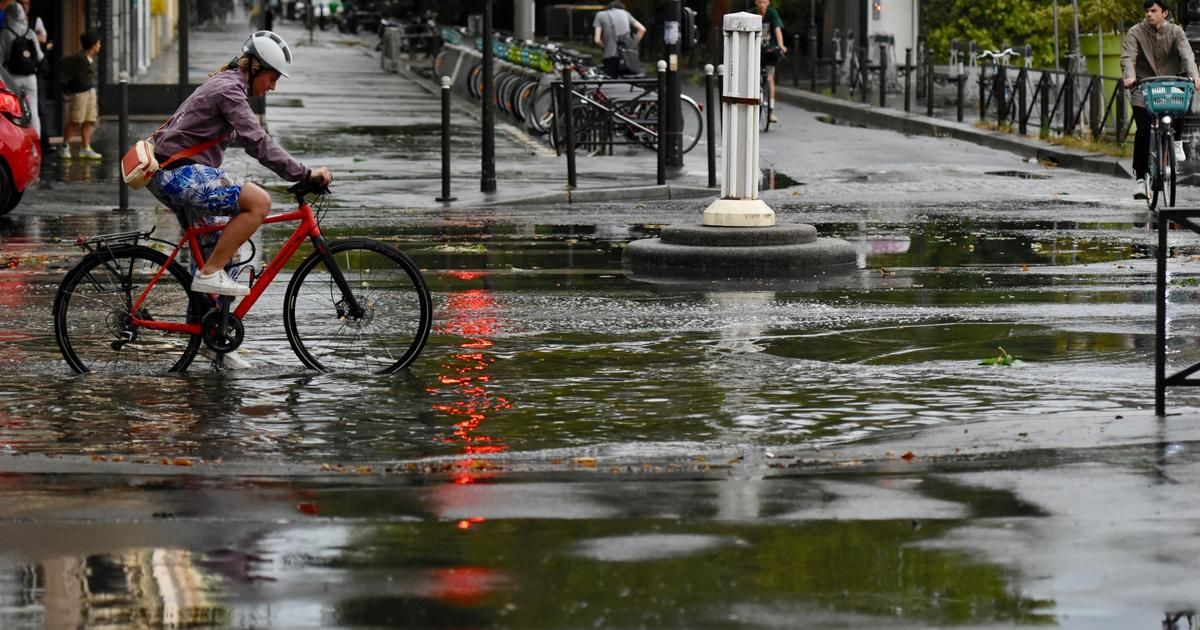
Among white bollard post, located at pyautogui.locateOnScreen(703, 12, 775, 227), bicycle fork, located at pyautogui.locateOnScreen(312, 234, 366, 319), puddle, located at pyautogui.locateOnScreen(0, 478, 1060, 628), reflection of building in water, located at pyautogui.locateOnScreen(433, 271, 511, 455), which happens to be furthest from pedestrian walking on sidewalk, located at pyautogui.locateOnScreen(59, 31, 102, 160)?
puddle, located at pyautogui.locateOnScreen(0, 478, 1060, 628)

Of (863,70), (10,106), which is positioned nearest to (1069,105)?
(863,70)

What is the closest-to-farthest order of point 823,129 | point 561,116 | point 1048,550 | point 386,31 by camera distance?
point 1048,550 → point 561,116 → point 823,129 → point 386,31

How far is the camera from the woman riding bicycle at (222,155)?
32.4 feet

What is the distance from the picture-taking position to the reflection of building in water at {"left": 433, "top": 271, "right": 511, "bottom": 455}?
855 cm

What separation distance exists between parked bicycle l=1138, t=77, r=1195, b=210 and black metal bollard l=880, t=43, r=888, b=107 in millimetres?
16471

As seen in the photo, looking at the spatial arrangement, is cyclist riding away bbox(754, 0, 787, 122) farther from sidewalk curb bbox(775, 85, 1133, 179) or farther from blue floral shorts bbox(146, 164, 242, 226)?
blue floral shorts bbox(146, 164, 242, 226)

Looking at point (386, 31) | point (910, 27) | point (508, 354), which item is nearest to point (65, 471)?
point (508, 354)

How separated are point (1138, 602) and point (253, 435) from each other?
3.92 m

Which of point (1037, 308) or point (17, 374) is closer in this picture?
point (17, 374)

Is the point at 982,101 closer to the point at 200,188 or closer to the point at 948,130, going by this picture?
the point at 948,130

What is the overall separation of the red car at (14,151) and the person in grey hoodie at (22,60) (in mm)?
3996

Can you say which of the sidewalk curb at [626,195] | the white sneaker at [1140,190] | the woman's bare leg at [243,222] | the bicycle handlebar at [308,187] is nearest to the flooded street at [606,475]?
the woman's bare leg at [243,222]

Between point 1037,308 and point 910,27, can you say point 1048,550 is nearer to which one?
point 1037,308

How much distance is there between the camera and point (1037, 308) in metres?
12.5
